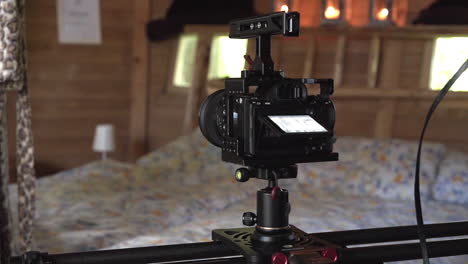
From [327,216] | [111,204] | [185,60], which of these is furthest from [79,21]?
→ [327,216]

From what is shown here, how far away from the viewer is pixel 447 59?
3.11 meters

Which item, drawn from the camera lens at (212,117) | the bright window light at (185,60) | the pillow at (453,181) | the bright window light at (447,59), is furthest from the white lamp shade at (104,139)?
the camera lens at (212,117)

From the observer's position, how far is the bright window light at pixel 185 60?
3930 millimetres

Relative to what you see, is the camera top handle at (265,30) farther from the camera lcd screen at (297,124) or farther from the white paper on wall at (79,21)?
the white paper on wall at (79,21)

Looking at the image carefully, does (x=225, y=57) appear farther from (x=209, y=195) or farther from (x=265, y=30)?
(x=265, y=30)

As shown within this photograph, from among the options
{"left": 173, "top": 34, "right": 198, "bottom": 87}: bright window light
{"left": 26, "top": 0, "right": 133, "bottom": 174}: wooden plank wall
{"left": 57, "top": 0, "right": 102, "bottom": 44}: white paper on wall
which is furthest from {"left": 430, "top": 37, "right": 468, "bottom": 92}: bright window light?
{"left": 57, "top": 0, "right": 102, "bottom": 44}: white paper on wall

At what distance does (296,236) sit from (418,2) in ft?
8.81

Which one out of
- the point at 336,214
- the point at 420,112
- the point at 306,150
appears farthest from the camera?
the point at 420,112

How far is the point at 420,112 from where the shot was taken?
10.3 feet

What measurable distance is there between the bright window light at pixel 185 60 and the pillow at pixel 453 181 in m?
1.71

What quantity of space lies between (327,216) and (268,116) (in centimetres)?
133

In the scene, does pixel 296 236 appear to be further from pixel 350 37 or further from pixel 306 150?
pixel 350 37

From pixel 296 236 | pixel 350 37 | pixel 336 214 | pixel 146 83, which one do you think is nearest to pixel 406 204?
pixel 336 214

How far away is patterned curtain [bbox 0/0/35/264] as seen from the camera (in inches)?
61.4
